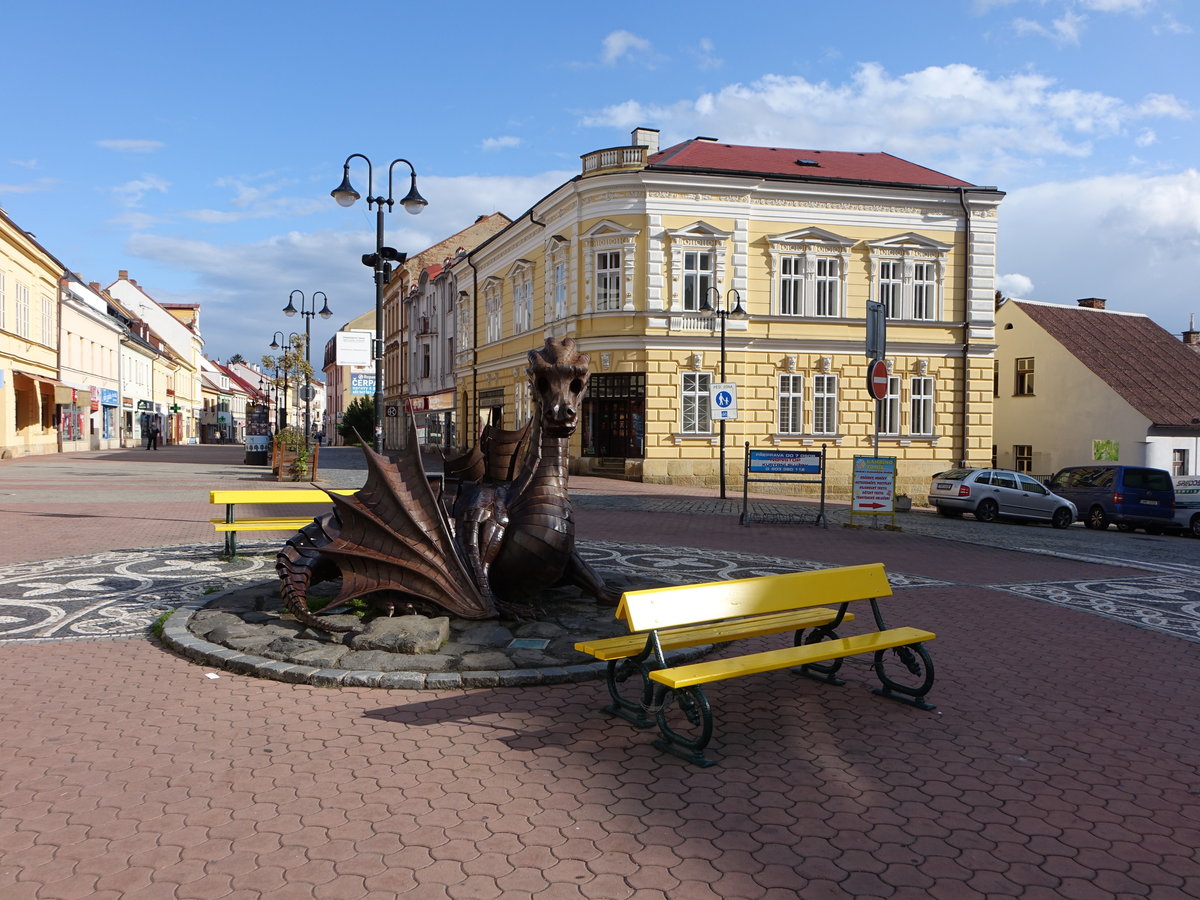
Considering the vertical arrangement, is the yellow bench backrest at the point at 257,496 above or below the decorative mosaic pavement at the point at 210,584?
above

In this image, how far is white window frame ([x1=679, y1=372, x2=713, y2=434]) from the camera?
2852 cm

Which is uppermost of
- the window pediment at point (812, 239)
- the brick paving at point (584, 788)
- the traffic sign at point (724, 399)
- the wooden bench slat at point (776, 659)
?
the window pediment at point (812, 239)

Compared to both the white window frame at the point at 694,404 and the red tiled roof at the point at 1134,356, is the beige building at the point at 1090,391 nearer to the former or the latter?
the red tiled roof at the point at 1134,356

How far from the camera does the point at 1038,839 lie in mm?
3781

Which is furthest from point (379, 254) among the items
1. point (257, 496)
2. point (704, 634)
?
point (704, 634)

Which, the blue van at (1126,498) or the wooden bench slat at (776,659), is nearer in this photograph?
the wooden bench slat at (776,659)

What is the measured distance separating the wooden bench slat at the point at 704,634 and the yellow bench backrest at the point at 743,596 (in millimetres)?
187

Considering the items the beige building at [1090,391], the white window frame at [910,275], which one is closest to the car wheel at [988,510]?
the white window frame at [910,275]

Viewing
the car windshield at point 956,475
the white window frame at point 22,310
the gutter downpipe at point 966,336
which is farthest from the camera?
the white window frame at point 22,310

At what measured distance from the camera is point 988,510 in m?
22.3

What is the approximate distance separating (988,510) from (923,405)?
8663 mm

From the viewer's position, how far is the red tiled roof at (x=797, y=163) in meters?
30.0

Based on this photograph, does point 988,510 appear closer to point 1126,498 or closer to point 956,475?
point 956,475

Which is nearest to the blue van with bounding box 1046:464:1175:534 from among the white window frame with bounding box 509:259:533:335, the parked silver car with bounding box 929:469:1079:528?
the parked silver car with bounding box 929:469:1079:528
